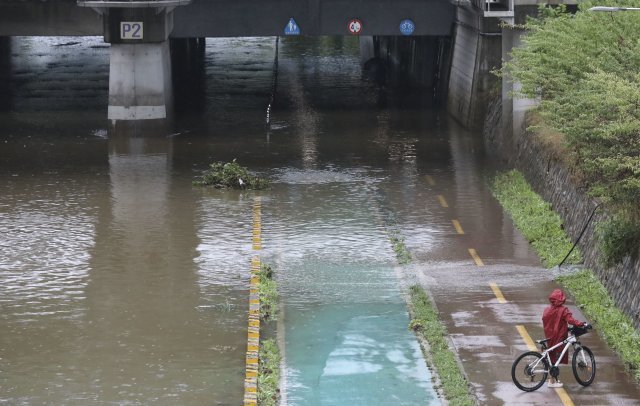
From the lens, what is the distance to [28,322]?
25.2 metres

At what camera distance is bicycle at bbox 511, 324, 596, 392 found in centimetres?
2039

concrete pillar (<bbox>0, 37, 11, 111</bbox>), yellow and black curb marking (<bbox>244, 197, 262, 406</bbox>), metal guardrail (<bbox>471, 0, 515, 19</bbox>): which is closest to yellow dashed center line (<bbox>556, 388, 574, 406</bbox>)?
yellow and black curb marking (<bbox>244, 197, 262, 406</bbox>)

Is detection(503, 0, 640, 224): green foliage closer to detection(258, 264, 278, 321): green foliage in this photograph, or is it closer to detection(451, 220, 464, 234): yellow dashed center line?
detection(451, 220, 464, 234): yellow dashed center line

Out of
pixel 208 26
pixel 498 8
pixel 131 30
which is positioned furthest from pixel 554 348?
pixel 208 26

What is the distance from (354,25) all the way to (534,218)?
23387mm

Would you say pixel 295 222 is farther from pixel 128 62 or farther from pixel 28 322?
pixel 128 62

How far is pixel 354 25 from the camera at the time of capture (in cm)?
5488

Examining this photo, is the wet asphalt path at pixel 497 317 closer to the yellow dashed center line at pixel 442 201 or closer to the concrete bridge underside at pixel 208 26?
the yellow dashed center line at pixel 442 201

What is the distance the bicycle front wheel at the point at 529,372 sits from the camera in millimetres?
20328

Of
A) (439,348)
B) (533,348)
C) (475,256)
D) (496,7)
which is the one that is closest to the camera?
(439,348)

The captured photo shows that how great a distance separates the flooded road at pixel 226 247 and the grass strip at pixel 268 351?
0.93ft

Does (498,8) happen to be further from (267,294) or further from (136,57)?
(267,294)

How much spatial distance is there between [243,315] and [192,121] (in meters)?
29.4

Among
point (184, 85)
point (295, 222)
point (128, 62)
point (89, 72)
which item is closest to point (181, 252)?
point (295, 222)
